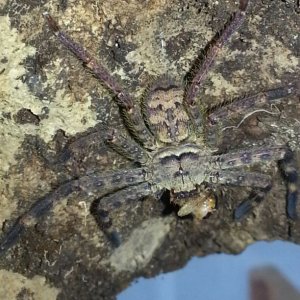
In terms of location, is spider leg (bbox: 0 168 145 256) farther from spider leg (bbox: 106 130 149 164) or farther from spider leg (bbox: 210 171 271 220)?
spider leg (bbox: 210 171 271 220)

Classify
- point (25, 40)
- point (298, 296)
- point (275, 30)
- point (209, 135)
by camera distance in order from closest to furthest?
point (25, 40), point (275, 30), point (209, 135), point (298, 296)

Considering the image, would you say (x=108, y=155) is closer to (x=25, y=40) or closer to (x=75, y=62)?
(x=75, y=62)

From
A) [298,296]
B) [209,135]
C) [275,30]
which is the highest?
[275,30]

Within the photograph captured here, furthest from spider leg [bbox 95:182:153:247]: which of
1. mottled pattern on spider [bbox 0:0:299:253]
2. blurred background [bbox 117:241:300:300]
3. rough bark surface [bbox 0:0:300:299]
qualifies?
blurred background [bbox 117:241:300:300]

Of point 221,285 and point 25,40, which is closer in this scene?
point 25,40

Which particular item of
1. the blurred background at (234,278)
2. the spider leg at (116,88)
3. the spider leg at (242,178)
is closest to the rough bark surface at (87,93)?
the spider leg at (116,88)

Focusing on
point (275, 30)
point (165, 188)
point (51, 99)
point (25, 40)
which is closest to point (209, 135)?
point (165, 188)

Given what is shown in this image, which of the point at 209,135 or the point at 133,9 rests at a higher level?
the point at 133,9

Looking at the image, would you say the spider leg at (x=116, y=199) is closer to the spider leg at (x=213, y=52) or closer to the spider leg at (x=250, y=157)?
the spider leg at (x=250, y=157)
